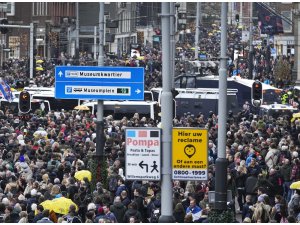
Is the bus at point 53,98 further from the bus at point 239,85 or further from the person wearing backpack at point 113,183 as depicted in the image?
the person wearing backpack at point 113,183

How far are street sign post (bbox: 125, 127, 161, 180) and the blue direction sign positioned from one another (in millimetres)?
12967

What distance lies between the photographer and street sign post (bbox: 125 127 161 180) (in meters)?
16.9

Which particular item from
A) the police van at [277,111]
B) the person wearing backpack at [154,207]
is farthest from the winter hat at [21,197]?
the police van at [277,111]

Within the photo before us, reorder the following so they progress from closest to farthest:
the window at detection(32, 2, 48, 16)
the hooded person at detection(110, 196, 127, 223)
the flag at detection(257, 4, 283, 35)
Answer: the hooded person at detection(110, 196, 127, 223), the flag at detection(257, 4, 283, 35), the window at detection(32, 2, 48, 16)

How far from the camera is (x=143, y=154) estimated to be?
1703 centimetres

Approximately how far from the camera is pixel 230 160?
31.7 m

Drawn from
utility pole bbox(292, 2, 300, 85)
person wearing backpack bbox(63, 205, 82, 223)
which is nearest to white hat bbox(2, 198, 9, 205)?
person wearing backpack bbox(63, 205, 82, 223)

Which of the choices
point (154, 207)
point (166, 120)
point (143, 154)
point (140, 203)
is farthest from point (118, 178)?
point (166, 120)

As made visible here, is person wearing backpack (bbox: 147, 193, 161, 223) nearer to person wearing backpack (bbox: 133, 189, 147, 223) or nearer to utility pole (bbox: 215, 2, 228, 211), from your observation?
person wearing backpack (bbox: 133, 189, 147, 223)

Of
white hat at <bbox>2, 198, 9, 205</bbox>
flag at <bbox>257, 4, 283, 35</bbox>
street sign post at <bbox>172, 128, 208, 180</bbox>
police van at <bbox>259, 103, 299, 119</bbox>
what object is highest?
flag at <bbox>257, 4, 283, 35</bbox>

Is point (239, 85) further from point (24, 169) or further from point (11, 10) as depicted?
point (11, 10)

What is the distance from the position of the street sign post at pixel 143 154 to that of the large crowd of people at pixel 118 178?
3.32 metres

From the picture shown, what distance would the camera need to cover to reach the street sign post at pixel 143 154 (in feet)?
55.4

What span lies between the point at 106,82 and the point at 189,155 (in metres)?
12.0
